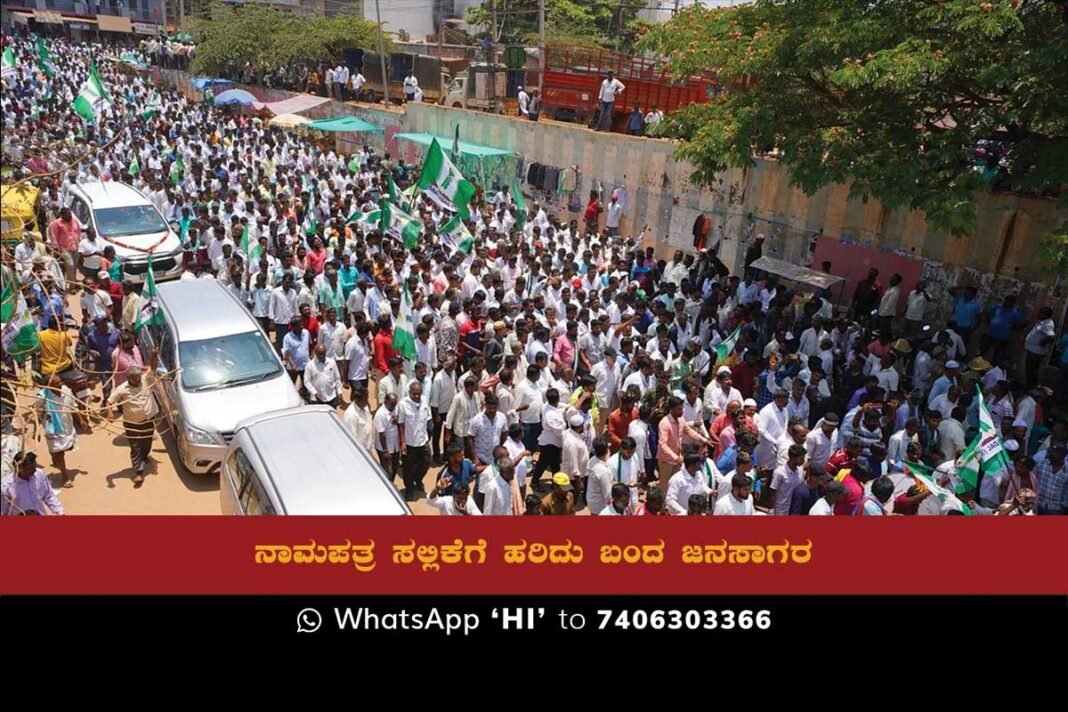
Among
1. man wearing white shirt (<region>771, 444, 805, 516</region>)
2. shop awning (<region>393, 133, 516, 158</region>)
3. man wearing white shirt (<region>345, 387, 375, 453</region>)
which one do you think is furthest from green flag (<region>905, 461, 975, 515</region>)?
shop awning (<region>393, 133, 516, 158</region>)

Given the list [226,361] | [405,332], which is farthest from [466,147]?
[226,361]

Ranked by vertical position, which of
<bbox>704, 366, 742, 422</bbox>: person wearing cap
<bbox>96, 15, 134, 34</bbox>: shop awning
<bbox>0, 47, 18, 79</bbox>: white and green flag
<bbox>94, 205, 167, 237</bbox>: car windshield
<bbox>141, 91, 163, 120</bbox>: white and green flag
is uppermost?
<bbox>96, 15, 134, 34</bbox>: shop awning

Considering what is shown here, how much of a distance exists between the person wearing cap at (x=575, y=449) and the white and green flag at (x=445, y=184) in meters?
4.94

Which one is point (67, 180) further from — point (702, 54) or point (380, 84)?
point (380, 84)

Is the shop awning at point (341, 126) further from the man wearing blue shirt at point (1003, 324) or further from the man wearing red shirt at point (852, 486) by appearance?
the man wearing red shirt at point (852, 486)

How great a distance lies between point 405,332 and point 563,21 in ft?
115

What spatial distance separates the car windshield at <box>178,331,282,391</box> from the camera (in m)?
8.45

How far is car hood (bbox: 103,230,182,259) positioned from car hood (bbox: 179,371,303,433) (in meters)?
6.50

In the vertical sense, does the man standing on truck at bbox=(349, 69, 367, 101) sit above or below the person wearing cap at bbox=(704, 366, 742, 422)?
above

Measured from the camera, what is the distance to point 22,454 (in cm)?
599

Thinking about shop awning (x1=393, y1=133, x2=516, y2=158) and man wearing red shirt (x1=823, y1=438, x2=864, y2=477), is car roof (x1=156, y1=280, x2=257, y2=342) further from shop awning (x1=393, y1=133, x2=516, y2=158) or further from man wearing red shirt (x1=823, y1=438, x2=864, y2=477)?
shop awning (x1=393, y1=133, x2=516, y2=158)

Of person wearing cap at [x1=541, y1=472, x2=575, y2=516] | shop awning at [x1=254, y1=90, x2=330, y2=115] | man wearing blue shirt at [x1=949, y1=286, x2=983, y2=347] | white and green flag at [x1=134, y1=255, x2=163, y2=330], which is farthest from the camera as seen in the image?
shop awning at [x1=254, y1=90, x2=330, y2=115]

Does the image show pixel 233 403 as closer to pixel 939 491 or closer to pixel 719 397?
pixel 719 397

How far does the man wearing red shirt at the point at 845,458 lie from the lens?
265 inches
